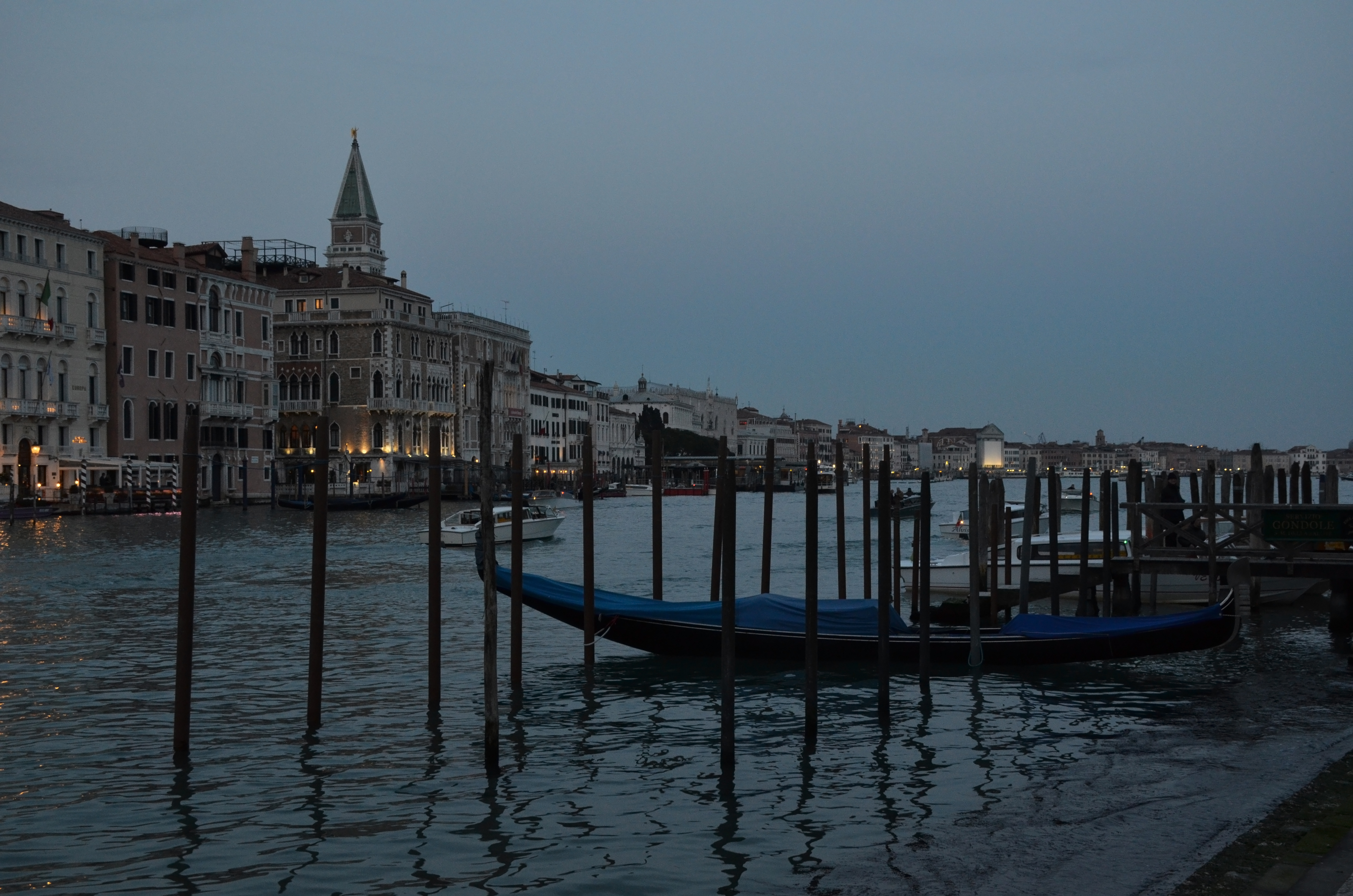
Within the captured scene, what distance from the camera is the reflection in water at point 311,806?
6.50 meters

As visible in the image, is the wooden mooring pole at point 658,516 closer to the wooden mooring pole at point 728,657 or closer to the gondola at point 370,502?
the wooden mooring pole at point 728,657

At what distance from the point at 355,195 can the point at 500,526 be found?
43524 millimetres

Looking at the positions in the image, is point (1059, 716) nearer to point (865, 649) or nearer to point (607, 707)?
point (865, 649)

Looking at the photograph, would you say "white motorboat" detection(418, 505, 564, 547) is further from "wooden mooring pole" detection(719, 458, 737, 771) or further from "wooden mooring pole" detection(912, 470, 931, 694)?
"wooden mooring pole" detection(719, 458, 737, 771)

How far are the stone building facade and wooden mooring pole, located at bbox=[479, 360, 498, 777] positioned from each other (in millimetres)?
33785

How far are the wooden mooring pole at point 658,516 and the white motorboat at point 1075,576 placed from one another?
509 centimetres

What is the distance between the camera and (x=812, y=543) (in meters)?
8.65

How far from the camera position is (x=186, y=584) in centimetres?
812

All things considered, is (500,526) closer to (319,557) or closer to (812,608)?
(319,557)

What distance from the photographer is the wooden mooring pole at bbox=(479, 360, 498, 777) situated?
7676 mm

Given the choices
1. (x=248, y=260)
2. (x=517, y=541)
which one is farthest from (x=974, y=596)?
(x=248, y=260)

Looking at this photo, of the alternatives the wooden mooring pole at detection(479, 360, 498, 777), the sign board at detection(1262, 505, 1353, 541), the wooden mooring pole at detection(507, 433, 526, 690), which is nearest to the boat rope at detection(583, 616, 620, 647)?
the wooden mooring pole at detection(507, 433, 526, 690)

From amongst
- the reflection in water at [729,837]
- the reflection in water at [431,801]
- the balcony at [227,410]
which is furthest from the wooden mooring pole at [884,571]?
the balcony at [227,410]

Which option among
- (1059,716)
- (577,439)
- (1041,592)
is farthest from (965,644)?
(577,439)
